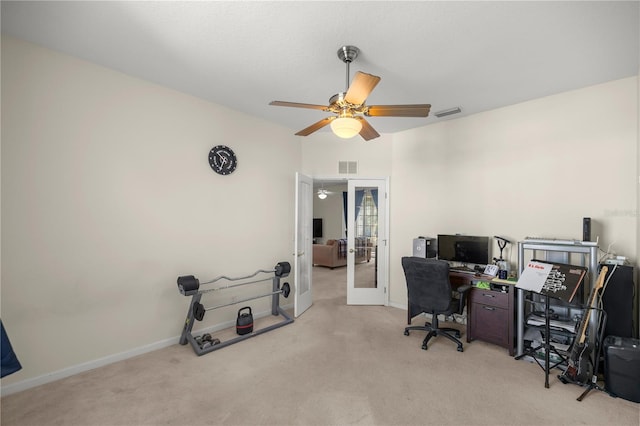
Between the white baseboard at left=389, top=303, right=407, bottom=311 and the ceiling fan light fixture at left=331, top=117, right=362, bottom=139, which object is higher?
→ the ceiling fan light fixture at left=331, top=117, right=362, bottom=139

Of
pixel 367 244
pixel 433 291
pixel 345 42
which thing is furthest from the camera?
pixel 367 244

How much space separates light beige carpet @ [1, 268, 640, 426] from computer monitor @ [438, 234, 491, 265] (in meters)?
1.06

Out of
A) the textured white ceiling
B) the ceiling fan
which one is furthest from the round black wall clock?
the ceiling fan

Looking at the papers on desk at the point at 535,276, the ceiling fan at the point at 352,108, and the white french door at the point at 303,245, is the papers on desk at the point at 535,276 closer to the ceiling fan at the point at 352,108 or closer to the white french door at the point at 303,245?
the ceiling fan at the point at 352,108

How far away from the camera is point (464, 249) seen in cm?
375

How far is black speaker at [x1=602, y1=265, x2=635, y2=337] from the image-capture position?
8.27ft

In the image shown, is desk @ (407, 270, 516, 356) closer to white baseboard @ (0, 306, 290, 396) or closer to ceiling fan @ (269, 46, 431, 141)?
ceiling fan @ (269, 46, 431, 141)

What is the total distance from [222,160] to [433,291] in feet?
10.1

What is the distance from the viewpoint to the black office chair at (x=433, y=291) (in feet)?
10.1

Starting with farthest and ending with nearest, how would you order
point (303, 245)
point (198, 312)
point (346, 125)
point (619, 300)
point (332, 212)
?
point (332, 212) < point (303, 245) < point (198, 312) < point (619, 300) < point (346, 125)

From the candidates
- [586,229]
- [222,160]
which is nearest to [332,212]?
[222,160]

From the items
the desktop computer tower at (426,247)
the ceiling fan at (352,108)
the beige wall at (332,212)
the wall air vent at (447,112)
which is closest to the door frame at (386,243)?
the desktop computer tower at (426,247)

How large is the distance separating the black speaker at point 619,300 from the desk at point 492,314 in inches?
28.9

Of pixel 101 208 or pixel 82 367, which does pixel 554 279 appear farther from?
pixel 82 367
